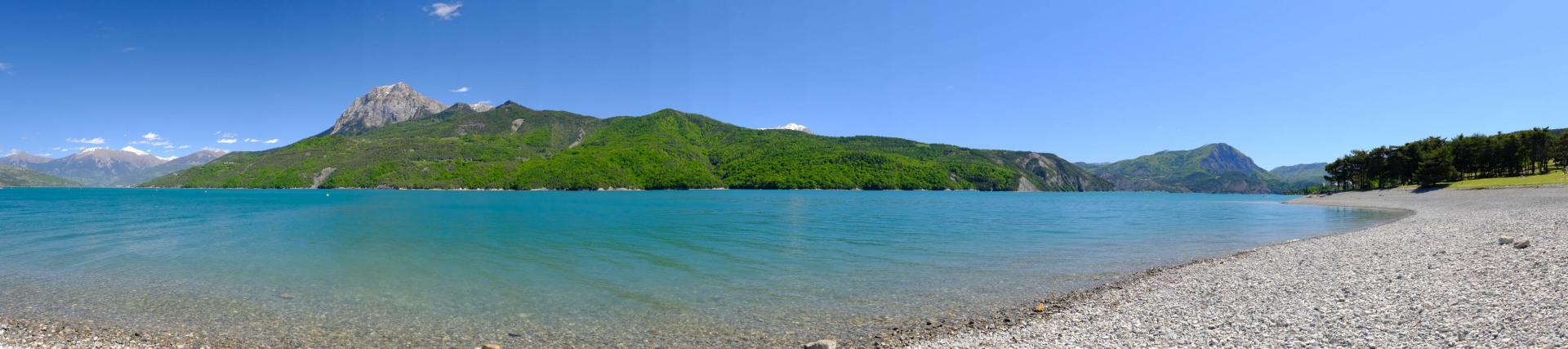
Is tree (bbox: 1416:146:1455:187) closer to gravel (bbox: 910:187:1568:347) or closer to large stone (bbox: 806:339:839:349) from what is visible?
gravel (bbox: 910:187:1568:347)

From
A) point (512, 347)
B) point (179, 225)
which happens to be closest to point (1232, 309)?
point (512, 347)

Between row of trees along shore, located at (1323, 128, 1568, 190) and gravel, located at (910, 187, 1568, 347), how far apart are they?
283 ft

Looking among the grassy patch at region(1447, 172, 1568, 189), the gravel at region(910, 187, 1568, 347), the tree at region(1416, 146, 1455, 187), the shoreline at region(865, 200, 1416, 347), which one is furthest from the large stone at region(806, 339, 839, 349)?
the tree at region(1416, 146, 1455, 187)

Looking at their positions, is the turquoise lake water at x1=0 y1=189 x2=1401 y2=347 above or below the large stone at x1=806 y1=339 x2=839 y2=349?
below

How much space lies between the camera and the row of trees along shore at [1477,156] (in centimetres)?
8012

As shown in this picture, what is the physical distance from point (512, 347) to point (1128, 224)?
161ft

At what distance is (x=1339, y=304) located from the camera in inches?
485

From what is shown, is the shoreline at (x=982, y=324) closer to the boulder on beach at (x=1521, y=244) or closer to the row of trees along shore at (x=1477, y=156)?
the boulder on beach at (x=1521, y=244)

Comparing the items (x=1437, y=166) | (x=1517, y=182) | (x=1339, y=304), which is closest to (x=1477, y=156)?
(x=1437, y=166)

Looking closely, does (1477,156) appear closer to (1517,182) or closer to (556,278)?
(1517,182)

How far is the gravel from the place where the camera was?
978cm

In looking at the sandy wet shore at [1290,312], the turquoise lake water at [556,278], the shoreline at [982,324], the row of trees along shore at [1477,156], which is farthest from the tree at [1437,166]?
the shoreline at [982,324]

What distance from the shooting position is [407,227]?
47281 mm

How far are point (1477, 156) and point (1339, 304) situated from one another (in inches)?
4262
